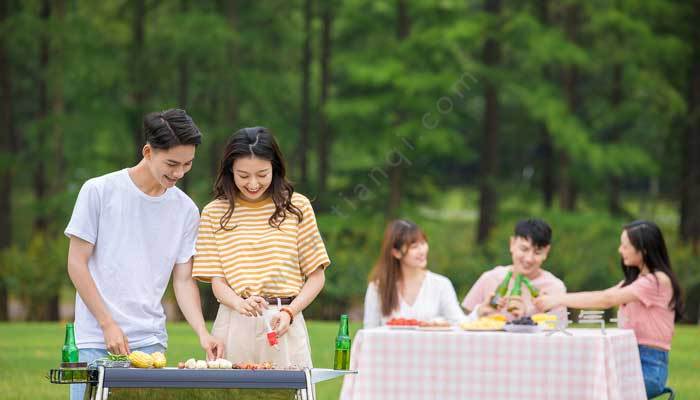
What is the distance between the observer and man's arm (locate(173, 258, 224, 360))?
16.3 ft

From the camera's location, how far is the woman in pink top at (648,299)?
7.93 m

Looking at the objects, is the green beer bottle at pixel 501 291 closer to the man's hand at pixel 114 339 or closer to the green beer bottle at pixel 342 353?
the green beer bottle at pixel 342 353

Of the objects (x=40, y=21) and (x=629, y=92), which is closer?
(x=40, y=21)

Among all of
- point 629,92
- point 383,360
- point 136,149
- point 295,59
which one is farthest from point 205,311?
point 383,360

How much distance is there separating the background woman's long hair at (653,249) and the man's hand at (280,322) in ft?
12.4

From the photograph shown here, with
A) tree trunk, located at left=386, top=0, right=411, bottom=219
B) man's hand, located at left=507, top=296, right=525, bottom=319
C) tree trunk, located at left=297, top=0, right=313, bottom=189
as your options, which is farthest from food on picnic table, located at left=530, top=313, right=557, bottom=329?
tree trunk, located at left=297, top=0, right=313, bottom=189

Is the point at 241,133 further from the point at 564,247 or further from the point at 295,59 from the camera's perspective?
the point at 295,59

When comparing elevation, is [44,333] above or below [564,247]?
below

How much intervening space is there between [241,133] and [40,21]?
895 inches

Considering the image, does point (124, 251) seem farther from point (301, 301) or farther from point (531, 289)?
point (531, 289)

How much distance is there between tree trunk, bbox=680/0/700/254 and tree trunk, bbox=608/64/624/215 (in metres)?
2.18

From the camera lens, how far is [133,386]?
4266 mm

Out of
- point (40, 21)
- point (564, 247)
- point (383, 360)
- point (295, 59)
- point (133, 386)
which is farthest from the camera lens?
point (295, 59)

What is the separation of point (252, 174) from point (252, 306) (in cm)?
55
